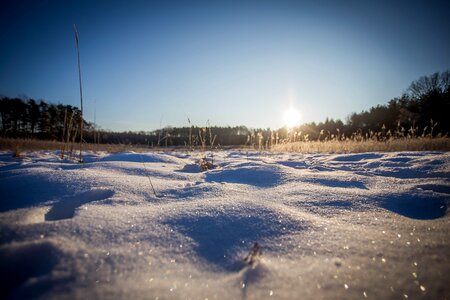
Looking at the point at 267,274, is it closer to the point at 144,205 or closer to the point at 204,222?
the point at 204,222

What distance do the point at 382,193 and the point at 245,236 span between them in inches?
37.2

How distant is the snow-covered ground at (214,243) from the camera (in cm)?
53

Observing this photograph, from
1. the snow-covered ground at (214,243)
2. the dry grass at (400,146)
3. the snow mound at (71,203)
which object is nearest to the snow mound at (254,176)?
the snow-covered ground at (214,243)

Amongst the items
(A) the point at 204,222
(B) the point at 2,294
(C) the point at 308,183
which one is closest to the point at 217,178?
(C) the point at 308,183

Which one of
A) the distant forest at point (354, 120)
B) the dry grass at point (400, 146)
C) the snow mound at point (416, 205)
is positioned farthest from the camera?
the distant forest at point (354, 120)

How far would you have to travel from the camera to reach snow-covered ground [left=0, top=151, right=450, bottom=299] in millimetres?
527

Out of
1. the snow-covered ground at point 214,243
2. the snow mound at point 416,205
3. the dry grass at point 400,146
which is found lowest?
the snow-covered ground at point 214,243

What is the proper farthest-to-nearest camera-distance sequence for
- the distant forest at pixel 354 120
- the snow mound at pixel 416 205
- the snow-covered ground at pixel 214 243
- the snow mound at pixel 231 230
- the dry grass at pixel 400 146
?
1. the distant forest at pixel 354 120
2. the dry grass at pixel 400 146
3. the snow mound at pixel 416 205
4. the snow mound at pixel 231 230
5. the snow-covered ground at pixel 214 243

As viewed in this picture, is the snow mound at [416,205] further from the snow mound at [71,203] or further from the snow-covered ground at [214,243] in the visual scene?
the snow mound at [71,203]

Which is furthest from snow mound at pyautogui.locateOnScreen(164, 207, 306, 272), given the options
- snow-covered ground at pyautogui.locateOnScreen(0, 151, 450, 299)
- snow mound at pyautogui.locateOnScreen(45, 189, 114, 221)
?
snow mound at pyautogui.locateOnScreen(45, 189, 114, 221)

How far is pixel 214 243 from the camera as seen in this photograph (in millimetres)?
718

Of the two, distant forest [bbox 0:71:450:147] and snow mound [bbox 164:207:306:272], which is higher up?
distant forest [bbox 0:71:450:147]

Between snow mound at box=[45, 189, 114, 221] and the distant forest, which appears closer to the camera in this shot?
snow mound at box=[45, 189, 114, 221]

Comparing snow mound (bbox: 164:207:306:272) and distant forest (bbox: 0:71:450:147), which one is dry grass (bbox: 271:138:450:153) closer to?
distant forest (bbox: 0:71:450:147)
